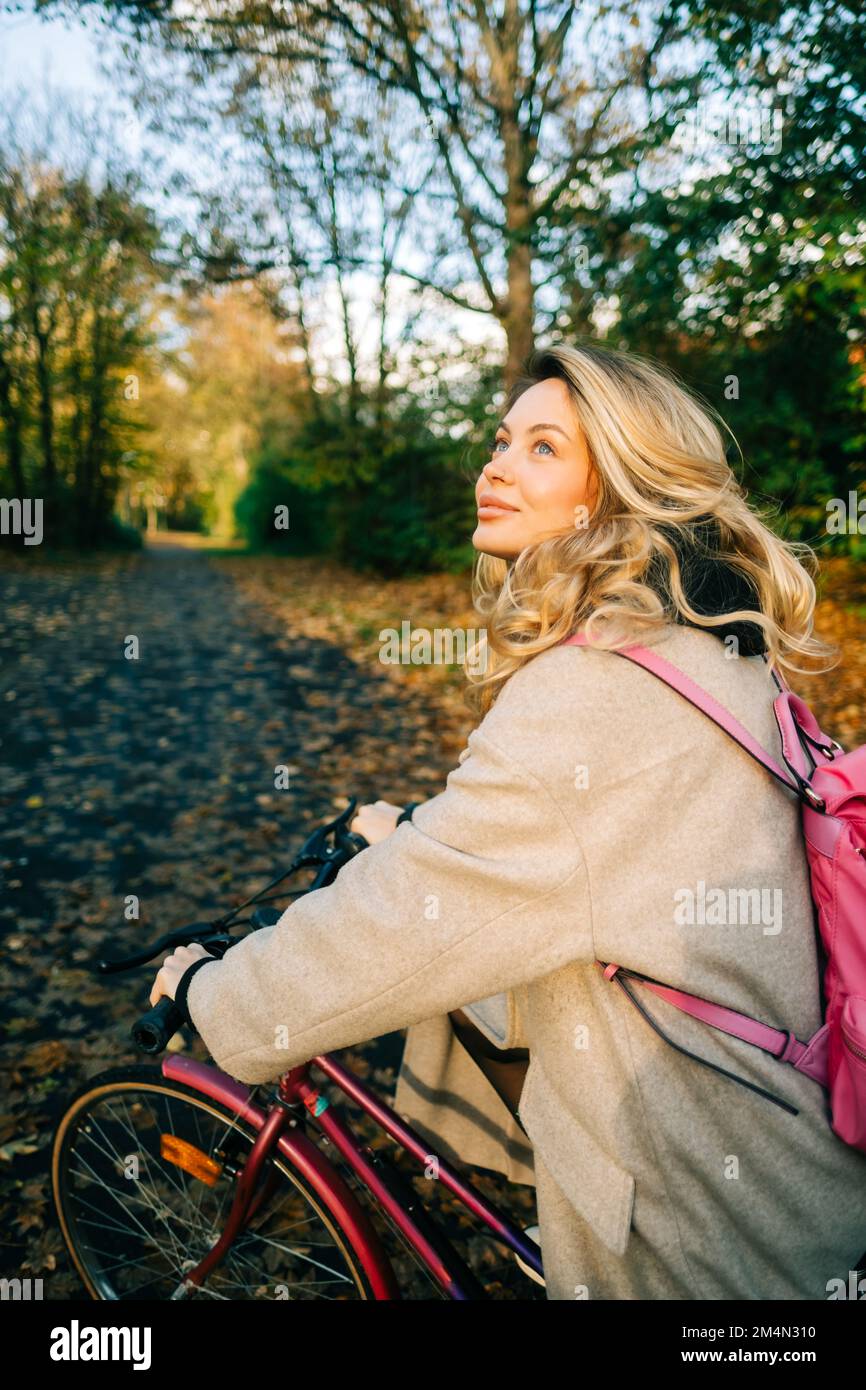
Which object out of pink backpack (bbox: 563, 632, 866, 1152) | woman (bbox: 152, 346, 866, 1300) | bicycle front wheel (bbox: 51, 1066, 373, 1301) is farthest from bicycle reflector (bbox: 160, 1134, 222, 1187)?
pink backpack (bbox: 563, 632, 866, 1152)

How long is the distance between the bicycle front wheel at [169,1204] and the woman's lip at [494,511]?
143cm

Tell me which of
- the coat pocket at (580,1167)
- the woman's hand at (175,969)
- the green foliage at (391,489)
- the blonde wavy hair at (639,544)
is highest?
the green foliage at (391,489)

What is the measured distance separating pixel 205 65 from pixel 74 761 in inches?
394

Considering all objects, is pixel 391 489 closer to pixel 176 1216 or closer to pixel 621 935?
pixel 176 1216

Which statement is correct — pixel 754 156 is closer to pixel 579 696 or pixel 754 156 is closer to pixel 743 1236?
pixel 579 696

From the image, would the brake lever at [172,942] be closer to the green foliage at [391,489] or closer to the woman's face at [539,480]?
the woman's face at [539,480]

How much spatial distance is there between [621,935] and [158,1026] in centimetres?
88

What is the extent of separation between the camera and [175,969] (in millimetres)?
1586

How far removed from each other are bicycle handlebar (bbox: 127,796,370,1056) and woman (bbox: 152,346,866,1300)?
0.06 metres

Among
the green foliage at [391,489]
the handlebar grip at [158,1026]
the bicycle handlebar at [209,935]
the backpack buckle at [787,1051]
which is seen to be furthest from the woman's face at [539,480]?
the green foliage at [391,489]

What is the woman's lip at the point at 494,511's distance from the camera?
1665mm

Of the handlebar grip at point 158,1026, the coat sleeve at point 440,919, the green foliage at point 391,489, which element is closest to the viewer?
the coat sleeve at point 440,919
